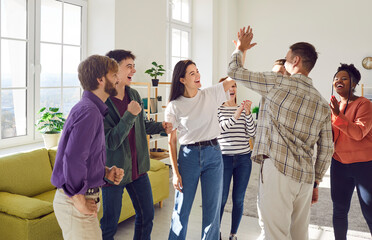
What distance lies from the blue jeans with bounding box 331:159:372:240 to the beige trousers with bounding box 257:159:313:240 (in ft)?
2.17

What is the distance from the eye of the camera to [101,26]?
15.1ft

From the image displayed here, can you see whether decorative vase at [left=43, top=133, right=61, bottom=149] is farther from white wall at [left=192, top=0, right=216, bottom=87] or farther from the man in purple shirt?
white wall at [left=192, top=0, right=216, bottom=87]

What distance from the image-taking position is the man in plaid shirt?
6.52ft

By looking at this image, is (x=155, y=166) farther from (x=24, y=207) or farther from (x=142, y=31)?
(x=142, y=31)

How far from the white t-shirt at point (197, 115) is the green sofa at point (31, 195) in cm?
115

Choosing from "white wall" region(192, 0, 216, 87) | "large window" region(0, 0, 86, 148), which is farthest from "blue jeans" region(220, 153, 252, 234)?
"white wall" region(192, 0, 216, 87)

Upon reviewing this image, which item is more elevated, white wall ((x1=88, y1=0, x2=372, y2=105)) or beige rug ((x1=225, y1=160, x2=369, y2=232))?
white wall ((x1=88, y1=0, x2=372, y2=105))

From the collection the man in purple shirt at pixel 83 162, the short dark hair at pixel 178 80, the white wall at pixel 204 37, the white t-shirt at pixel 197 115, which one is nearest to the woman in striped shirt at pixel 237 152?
the white t-shirt at pixel 197 115

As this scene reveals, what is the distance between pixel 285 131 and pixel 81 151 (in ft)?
3.61

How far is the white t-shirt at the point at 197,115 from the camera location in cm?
244

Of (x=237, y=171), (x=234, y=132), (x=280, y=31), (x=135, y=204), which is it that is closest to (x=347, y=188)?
(x=237, y=171)

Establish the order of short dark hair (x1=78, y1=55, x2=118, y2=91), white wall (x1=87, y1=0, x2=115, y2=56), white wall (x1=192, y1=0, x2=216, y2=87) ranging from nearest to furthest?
short dark hair (x1=78, y1=55, x2=118, y2=91)
white wall (x1=87, y1=0, x2=115, y2=56)
white wall (x1=192, y1=0, x2=216, y2=87)

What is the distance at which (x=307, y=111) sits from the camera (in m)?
1.99

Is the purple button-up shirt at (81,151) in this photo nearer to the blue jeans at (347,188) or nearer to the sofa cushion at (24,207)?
the sofa cushion at (24,207)
